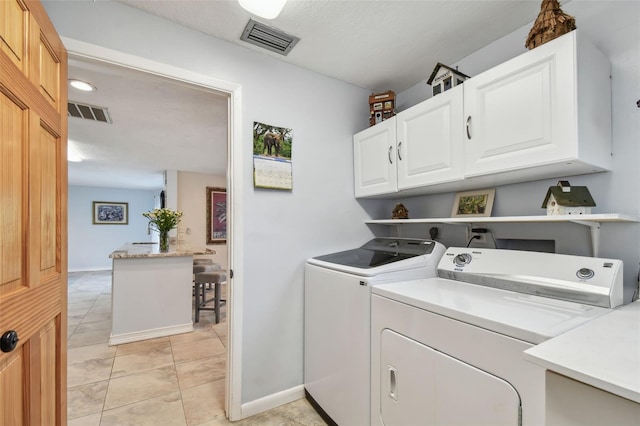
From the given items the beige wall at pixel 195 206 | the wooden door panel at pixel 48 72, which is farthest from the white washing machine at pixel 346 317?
the beige wall at pixel 195 206

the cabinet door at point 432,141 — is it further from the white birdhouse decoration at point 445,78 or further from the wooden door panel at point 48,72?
the wooden door panel at point 48,72

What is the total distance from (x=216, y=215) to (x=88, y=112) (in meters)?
3.44

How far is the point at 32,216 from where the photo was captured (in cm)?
95

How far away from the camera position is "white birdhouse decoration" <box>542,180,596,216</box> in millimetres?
1280

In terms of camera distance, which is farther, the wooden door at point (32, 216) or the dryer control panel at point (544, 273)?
the dryer control panel at point (544, 273)

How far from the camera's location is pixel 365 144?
221 centimetres

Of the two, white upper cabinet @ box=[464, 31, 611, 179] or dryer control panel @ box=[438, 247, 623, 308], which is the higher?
white upper cabinet @ box=[464, 31, 611, 179]

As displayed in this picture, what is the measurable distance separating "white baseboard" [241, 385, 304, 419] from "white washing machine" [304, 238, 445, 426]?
3.4 inches

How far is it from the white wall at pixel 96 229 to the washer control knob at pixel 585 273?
939 cm

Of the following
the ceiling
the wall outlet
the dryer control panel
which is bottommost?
the dryer control panel

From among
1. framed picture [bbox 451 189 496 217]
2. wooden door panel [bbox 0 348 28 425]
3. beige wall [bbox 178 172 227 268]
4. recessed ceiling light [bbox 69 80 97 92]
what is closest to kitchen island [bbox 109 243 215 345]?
recessed ceiling light [bbox 69 80 97 92]

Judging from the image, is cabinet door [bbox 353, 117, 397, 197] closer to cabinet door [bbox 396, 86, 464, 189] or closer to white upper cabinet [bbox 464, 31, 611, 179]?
cabinet door [bbox 396, 86, 464, 189]

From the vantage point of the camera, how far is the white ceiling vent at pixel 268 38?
1.65 meters

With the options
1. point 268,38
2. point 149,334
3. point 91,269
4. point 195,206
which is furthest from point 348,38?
point 91,269
